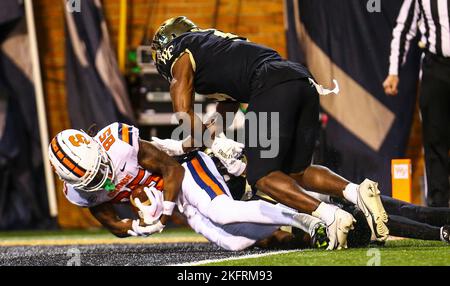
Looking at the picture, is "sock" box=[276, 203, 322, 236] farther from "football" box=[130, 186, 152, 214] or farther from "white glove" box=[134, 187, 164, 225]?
"football" box=[130, 186, 152, 214]

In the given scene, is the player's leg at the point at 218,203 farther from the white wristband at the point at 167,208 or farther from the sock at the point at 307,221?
the white wristband at the point at 167,208

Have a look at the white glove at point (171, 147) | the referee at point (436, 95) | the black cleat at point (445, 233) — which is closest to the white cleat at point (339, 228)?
the black cleat at point (445, 233)

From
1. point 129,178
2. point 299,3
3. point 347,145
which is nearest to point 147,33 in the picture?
point 299,3

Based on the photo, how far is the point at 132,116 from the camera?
7215mm

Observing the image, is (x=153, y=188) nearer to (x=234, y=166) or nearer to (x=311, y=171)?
(x=234, y=166)

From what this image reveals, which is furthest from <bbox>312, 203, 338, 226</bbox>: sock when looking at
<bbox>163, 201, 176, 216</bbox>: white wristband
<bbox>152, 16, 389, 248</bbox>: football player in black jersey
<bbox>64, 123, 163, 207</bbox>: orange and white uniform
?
<bbox>64, 123, 163, 207</bbox>: orange and white uniform

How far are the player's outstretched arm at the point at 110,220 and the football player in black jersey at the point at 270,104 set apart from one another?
0.44 metres

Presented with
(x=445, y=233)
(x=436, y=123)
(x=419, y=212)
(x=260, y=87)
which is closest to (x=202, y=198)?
(x=260, y=87)

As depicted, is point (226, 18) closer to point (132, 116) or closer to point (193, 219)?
point (132, 116)

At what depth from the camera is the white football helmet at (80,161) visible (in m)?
4.30

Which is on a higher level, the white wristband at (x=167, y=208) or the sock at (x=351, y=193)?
the sock at (x=351, y=193)

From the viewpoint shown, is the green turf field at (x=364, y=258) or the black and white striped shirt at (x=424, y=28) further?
the black and white striped shirt at (x=424, y=28)

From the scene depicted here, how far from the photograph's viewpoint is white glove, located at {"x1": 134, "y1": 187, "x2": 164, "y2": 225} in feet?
14.1

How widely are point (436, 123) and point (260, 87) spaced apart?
1560 mm
